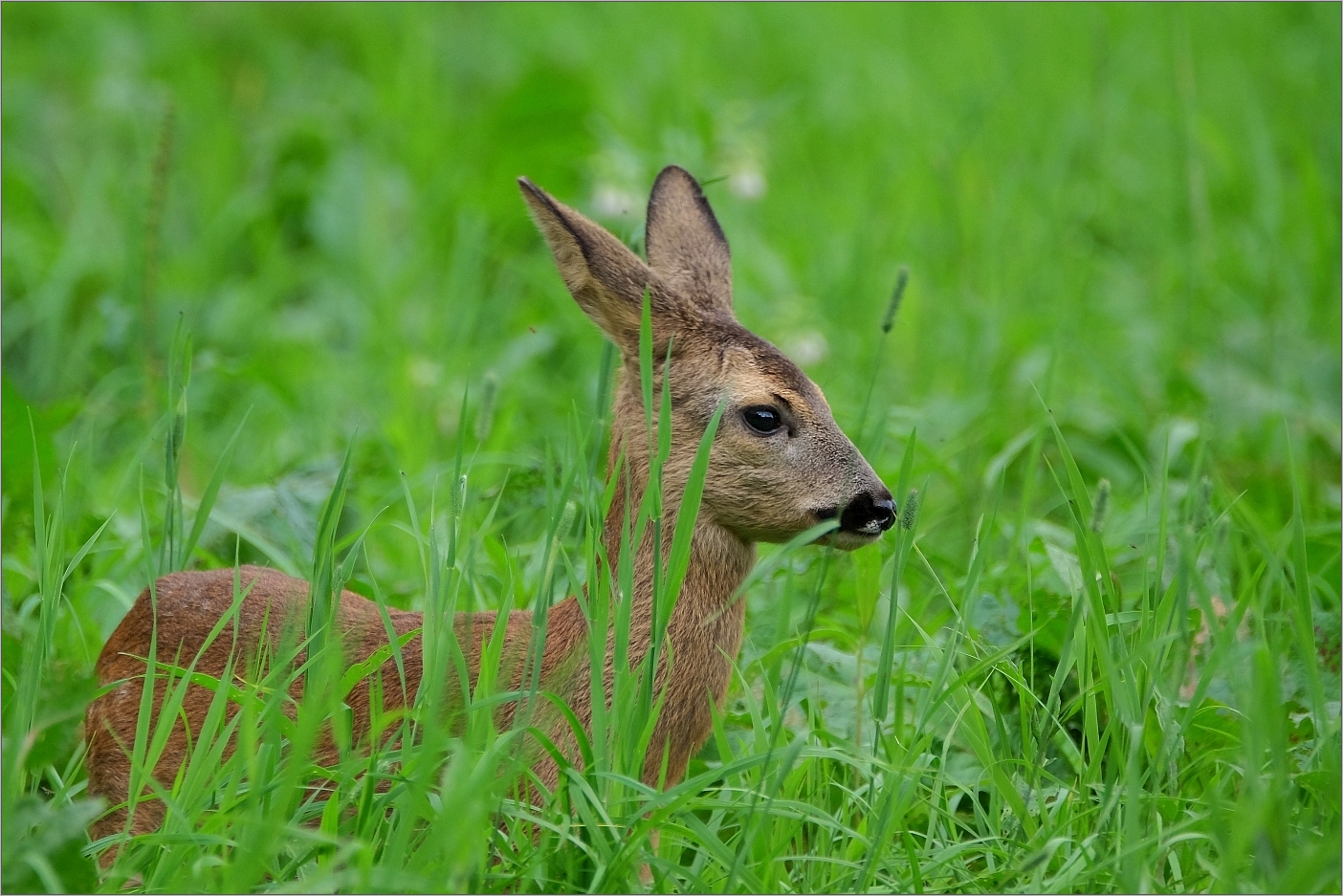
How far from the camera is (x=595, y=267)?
3246 millimetres

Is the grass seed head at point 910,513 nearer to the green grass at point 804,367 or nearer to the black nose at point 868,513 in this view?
the green grass at point 804,367

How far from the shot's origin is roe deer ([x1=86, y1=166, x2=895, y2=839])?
3.06 m

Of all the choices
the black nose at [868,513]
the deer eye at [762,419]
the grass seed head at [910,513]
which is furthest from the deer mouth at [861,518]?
the grass seed head at [910,513]

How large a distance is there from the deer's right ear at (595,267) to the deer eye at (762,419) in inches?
12.5

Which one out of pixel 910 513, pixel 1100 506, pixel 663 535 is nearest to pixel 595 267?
pixel 663 535

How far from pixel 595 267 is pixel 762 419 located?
50 cm

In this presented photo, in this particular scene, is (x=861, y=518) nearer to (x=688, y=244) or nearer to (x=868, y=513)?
(x=868, y=513)

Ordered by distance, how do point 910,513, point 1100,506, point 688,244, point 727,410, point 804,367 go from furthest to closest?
point 804,367 → point 688,244 → point 727,410 → point 1100,506 → point 910,513

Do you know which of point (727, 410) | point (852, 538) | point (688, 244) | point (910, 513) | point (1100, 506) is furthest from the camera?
point (688, 244)

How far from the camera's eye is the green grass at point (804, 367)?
8.43 ft

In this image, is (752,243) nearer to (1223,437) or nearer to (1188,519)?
(1223,437)

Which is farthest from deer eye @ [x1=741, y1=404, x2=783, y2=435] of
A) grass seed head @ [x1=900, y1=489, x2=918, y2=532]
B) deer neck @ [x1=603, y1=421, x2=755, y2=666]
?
grass seed head @ [x1=900, y1=489, x2=918, y2=532]

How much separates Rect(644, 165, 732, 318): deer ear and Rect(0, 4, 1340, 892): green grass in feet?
1.41

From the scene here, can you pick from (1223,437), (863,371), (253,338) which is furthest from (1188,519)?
(253,338)
